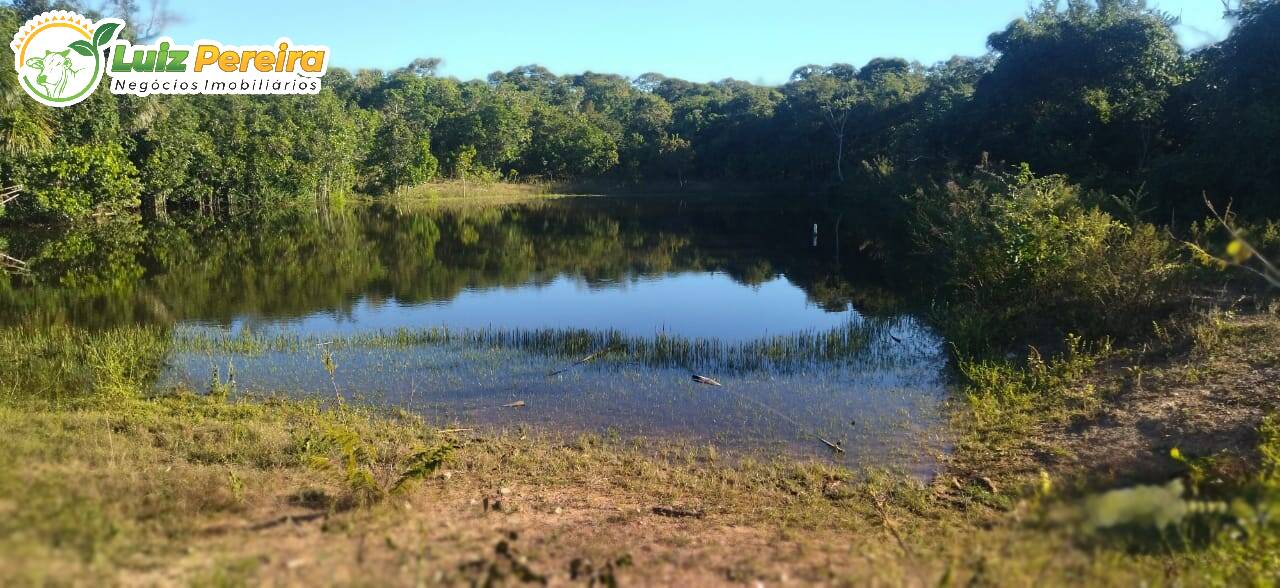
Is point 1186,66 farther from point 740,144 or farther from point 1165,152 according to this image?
point 740,144

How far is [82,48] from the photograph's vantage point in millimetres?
28016

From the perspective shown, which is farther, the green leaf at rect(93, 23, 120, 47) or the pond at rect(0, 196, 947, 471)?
the green leaf at rect(93, 23, 120, 47)

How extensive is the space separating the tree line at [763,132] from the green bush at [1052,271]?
2.30 metres

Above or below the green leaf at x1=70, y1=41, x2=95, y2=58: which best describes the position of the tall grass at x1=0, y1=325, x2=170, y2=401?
below

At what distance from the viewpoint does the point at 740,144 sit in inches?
2470

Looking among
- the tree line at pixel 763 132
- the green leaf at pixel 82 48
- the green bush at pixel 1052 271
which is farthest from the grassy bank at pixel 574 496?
the green leaf at pixel 82 48

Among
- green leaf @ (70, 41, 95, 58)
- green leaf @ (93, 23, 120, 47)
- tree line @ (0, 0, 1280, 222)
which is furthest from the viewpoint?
green leaf @ (93, 23, 120, 47)

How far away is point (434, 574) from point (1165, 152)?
2565 cm

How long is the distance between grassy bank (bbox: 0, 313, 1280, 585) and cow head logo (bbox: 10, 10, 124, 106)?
65.2ft

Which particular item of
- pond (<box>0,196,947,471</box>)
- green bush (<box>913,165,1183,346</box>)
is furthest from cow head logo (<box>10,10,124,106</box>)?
green bush (<box>913,165,1183,346</box>)

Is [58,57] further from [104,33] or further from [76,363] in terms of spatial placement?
[76,363]

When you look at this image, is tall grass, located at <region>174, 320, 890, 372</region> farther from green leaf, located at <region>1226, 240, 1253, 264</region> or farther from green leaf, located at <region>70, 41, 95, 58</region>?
green leaf, located at <region>70, 41, 95, 58</region>

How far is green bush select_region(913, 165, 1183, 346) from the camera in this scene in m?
10.8

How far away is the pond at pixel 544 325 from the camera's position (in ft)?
29.7
